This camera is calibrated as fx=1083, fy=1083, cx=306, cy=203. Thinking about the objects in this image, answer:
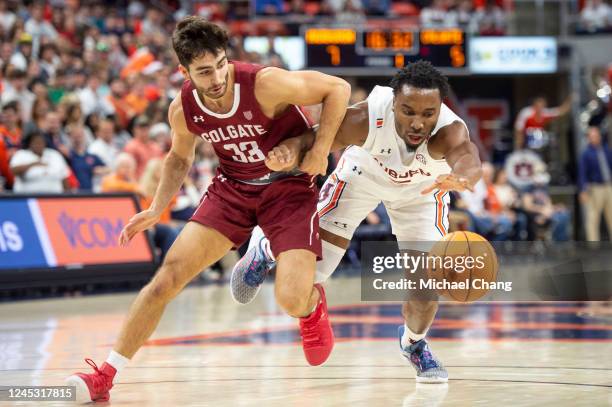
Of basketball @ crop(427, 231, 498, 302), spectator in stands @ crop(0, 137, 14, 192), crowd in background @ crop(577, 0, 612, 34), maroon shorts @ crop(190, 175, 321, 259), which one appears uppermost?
maroon shorts @ crop(190, 175, 321, 259)

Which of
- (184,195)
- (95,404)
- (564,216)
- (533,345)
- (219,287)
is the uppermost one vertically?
(95,404)

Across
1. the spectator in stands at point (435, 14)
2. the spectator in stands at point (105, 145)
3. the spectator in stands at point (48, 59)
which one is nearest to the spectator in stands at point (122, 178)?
the spectator in stands at point (105, 145)

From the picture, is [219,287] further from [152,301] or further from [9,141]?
[152,301]

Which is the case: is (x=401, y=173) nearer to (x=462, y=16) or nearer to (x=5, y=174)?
(x=5, y=174)

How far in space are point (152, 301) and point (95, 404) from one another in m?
0.58

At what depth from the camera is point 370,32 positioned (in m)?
18.7

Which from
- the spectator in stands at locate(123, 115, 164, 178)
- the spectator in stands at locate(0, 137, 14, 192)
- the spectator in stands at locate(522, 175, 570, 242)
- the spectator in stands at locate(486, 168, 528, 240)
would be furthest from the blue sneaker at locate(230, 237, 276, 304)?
the spectator in stands at locate(522, 175, 570, 242)

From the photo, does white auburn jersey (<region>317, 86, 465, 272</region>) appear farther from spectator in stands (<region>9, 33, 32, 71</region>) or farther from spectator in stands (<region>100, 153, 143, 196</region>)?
spectator in stands (<region>9, 33, 32, 71</region>)

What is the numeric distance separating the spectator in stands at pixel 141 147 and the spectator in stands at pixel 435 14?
34.3 ft

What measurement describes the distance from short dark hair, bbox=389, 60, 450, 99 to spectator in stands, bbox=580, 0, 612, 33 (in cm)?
1800

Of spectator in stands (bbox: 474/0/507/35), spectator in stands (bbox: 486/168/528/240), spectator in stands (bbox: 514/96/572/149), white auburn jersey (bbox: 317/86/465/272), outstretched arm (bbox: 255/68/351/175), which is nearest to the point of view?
outstretched arm (bbox: 255/68/351/175)

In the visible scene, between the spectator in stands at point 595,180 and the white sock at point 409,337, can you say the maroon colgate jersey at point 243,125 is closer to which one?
the white sock at point 409,337

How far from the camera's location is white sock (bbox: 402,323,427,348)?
608 cm

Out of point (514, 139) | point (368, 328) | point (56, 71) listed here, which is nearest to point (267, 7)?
point (514, 139)
